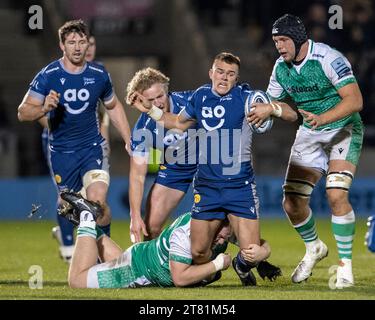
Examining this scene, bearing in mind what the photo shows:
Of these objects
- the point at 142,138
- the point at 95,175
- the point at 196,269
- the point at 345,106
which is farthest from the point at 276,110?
the point at 95,175

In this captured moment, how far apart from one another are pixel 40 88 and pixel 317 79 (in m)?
2.33

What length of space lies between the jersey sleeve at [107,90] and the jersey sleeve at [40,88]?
1.74 ft

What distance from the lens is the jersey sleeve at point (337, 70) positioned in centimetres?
870

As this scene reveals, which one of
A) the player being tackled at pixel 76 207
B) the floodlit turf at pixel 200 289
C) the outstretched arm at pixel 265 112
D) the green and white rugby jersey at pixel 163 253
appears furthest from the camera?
the player being tackled at pixel 76 207

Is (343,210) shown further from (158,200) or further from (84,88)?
(84,88)

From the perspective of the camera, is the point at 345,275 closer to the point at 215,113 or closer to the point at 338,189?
the point at 338,189

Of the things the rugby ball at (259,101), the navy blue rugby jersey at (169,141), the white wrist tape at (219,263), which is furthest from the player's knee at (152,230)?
the rugby ball at (259,101)

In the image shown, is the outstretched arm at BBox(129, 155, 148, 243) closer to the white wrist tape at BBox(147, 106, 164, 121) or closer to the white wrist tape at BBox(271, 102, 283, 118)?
the white wrist tape at BBox(147, 106, 164, 121)

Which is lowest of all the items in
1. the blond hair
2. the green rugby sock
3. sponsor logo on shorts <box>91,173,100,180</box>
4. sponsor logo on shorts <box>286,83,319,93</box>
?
the green rugby sock

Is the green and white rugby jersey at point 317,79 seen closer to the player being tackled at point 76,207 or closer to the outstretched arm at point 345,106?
the outstretched arm at point 345,106

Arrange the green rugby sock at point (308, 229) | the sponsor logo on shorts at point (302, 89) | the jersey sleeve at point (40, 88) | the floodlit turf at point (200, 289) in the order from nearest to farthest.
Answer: the floodlit turf at point (200, 289), the sponsor logo on shorts at point (302, 89), the green rugby sock at point (308, 229), the jersey sleeve at point (40, 88)

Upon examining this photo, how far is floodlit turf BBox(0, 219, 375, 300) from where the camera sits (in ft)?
25.8

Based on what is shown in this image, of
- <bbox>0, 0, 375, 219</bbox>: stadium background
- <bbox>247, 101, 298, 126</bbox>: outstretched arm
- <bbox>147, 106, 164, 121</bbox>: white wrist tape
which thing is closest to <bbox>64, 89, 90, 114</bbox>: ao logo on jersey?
<bbox>147, 106, 164, 121</bbox>: white wrist tape

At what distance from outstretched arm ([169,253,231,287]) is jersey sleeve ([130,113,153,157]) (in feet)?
5.33
